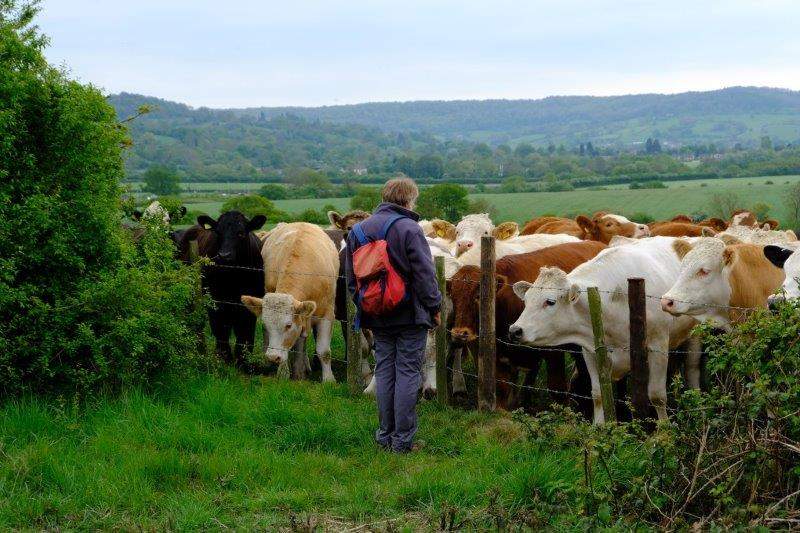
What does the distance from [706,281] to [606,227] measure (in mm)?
6959

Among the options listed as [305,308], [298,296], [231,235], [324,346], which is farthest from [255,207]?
[305,308]

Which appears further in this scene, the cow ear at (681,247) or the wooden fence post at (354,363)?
the cow ear at (681,247)

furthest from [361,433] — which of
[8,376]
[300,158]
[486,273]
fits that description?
[300,158]

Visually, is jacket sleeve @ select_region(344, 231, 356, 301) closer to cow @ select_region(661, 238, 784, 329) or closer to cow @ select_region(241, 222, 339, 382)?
cow @ select_region(241, 222, 339, 382)

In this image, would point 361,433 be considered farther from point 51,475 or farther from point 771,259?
point 771,259

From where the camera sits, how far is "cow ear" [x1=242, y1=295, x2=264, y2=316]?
10688 millimetres

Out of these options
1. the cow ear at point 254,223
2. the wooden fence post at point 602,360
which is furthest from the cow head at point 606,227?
the wooden fence post at point 602,360

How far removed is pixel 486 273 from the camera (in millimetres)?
8867

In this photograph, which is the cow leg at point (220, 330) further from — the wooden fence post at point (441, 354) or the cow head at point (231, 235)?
the wooden fence post at point (441, 354)

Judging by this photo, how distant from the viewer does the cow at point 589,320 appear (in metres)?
8.84

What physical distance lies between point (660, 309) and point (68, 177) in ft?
20.5

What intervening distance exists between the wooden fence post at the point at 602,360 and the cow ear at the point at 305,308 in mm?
3877

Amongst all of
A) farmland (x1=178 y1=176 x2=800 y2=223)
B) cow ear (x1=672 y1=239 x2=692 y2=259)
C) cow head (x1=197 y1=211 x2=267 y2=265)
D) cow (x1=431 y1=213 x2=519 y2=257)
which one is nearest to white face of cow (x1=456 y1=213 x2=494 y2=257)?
cow (x1=431 y1=213 x2=519 y2=257)

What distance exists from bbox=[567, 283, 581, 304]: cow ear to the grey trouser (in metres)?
1.95
